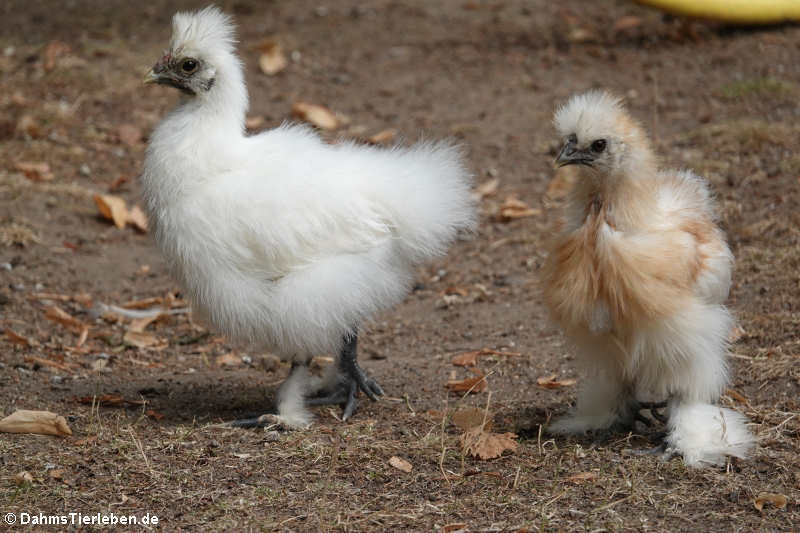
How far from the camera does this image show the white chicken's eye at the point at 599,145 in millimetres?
4051

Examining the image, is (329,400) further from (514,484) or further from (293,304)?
(514,484)

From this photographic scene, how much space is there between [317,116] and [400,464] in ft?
16.5

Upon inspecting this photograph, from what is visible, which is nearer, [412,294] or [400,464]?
[400,464]

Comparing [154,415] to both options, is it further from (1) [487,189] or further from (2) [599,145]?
(1) [487,189]

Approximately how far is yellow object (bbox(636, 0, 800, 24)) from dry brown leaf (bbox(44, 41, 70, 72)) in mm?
5723

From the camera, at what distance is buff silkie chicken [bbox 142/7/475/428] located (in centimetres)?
439

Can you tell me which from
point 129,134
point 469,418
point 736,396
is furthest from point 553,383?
point 129,134

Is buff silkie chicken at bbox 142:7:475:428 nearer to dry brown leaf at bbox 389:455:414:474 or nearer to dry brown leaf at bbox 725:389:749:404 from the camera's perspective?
dry brown leaf at bbox 389:455:414:474

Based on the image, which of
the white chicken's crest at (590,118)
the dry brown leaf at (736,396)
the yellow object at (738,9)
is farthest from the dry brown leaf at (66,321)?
the yellow object at (738,9)

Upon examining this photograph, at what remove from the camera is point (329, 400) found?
4930mm

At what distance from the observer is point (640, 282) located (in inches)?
154

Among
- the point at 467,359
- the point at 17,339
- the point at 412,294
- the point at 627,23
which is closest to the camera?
the point at 467,359

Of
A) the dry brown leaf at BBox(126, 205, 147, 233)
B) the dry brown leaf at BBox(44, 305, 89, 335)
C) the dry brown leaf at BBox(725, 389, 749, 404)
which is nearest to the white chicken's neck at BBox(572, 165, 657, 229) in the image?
the dry brown leaf at BBox(725, 389, 749, 404)

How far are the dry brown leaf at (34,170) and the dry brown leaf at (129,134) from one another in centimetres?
84
